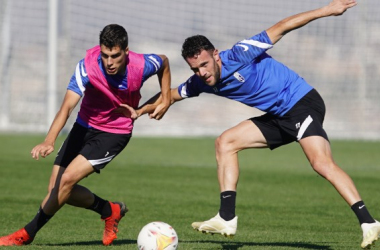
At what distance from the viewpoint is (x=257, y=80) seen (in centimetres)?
845

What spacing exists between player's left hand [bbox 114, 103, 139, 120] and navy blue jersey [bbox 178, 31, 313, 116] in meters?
0.75

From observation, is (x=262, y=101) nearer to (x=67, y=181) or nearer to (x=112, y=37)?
(x=112, y=37)

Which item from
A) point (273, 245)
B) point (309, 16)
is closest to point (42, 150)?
point (273, 245)

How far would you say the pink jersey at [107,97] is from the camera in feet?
28.0

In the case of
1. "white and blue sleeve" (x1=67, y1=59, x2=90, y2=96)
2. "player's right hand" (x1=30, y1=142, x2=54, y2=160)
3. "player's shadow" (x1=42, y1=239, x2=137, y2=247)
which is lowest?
"player's shadow" (x1=42, y1=239, x2=137, y2=247)

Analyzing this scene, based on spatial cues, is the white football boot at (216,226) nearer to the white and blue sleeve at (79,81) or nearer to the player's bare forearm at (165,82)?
the player's bare forearm at (165,82)

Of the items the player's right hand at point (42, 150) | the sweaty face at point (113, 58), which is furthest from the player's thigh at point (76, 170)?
the sweaty face at point (113, 58)

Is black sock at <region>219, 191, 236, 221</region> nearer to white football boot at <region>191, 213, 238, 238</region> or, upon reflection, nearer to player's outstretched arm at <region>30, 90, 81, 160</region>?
white football boot at <region>191, 213, 238, 238</region>

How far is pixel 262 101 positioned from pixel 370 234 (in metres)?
1.84

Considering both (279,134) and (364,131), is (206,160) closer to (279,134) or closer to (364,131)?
(364,131)

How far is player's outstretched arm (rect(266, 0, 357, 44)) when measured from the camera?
8.19 m

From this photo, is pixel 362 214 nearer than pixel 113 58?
Yes

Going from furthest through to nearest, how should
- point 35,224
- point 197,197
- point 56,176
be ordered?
point 197,197, point 56,176, point 35,224

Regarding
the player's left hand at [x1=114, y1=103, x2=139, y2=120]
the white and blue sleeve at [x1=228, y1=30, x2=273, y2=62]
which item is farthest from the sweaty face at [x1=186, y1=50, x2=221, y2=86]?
the player's left hand at [x1=114, y1=103, x2=139, y2=120]
